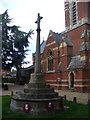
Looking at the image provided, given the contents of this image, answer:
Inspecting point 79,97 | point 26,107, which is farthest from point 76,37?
point 26,107

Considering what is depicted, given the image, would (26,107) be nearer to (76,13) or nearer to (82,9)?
(82,9)

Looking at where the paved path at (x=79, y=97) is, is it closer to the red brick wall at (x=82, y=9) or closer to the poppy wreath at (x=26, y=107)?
the poppy wreath at (x=26, y=107)

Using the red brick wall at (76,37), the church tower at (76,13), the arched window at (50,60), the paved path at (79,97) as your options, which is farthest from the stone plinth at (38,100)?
the arched window at (50,60)

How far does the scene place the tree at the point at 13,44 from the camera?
26969 millimetres

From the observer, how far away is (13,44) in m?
27.3

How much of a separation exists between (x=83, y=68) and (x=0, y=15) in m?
14.6

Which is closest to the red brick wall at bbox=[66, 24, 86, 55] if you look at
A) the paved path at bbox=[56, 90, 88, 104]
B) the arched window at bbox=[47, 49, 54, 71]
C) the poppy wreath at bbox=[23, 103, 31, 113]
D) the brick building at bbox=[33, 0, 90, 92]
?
the brick building at bbox=[33, 0, 90, 92]

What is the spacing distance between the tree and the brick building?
5648mm

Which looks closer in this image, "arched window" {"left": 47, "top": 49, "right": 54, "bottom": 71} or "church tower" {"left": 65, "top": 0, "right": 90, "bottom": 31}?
"church tower" {"left": 65, "top": 0, "right": 90, "bottom": 31}

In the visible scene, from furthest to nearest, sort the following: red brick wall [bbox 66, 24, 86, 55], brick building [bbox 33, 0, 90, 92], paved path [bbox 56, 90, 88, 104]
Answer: red brick wall [bbox 66, 24, 86, 55] → brick building [bbox 33, 0, 90, 92] → paved path [bbox 56, 90, 88, 104]

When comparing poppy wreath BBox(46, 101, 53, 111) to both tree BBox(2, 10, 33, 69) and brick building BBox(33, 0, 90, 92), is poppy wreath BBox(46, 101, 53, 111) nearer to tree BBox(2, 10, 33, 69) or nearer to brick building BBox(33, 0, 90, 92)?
brick building BBox(33, 0, 90, 92)

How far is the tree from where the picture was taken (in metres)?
27.0

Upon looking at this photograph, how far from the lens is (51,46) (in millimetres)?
31172

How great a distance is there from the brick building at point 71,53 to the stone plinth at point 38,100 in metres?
13.4
